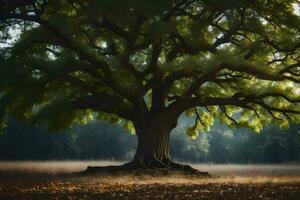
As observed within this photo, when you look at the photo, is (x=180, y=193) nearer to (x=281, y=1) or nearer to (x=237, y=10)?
(x=237, y=10)

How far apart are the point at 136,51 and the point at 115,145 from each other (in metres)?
42.5

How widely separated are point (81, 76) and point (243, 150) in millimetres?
47057

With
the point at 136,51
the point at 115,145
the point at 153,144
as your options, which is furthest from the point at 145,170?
the point at 115,145

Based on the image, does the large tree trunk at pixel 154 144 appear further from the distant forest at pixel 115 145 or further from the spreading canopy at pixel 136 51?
the distant forest at pixel 115 145

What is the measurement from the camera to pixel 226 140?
82500 mm

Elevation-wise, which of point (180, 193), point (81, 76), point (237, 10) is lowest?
point (180, 193)

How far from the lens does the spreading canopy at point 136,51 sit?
20250mm

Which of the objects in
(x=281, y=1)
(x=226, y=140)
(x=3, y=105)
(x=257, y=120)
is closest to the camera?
(x=3, y=105)

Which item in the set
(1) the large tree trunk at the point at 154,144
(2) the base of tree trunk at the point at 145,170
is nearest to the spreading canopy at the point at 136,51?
(1) the large tree trunk at the point at 154,144

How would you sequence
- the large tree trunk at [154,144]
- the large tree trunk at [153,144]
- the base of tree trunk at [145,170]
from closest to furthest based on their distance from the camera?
the base of tree trunk at [145,170], the large tree trunk at [154,144], the large tree trunk at [153,144]

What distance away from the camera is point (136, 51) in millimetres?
23578

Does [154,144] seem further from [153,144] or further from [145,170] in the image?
[145,170]

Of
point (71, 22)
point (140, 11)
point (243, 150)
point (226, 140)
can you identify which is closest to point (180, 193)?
point (140, 11)

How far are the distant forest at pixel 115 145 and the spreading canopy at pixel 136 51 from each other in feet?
88.4
